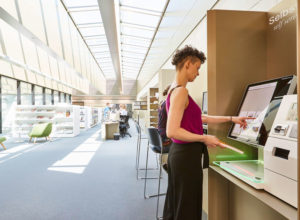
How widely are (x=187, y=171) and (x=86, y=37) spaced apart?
9874mm

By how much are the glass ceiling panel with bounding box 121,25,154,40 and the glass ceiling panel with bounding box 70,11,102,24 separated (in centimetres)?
107

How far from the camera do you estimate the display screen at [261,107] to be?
117 centimetres

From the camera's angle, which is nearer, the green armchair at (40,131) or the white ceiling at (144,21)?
the white ceiling at (144,21)

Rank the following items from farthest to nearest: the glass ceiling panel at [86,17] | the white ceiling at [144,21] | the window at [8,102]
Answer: the window at [8,102]
the glass ceiling panel at [86,17]
the white ceiling at [144,21]

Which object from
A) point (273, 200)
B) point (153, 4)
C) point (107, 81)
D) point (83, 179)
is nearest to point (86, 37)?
point (153, 4)

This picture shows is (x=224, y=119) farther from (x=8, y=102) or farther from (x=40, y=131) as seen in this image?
(x=8, y=102)

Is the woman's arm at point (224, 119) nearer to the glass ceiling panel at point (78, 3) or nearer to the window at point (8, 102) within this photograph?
the glass ceiling panel at point (78, 3)

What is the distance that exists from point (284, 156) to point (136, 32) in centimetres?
800

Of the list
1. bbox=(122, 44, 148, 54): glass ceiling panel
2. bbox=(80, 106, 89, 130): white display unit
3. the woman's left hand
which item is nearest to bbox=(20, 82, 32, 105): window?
bbox=(80, 106, 89, 130): white display unit

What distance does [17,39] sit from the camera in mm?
6684

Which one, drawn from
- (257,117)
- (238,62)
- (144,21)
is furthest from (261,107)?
(144,21)

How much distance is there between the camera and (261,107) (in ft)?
4.27

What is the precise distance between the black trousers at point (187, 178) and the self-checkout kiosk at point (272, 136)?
0.81ft

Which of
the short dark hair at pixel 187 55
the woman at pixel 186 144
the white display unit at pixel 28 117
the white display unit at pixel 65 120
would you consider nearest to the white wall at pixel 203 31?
the short dark hair at pixel 187 55
